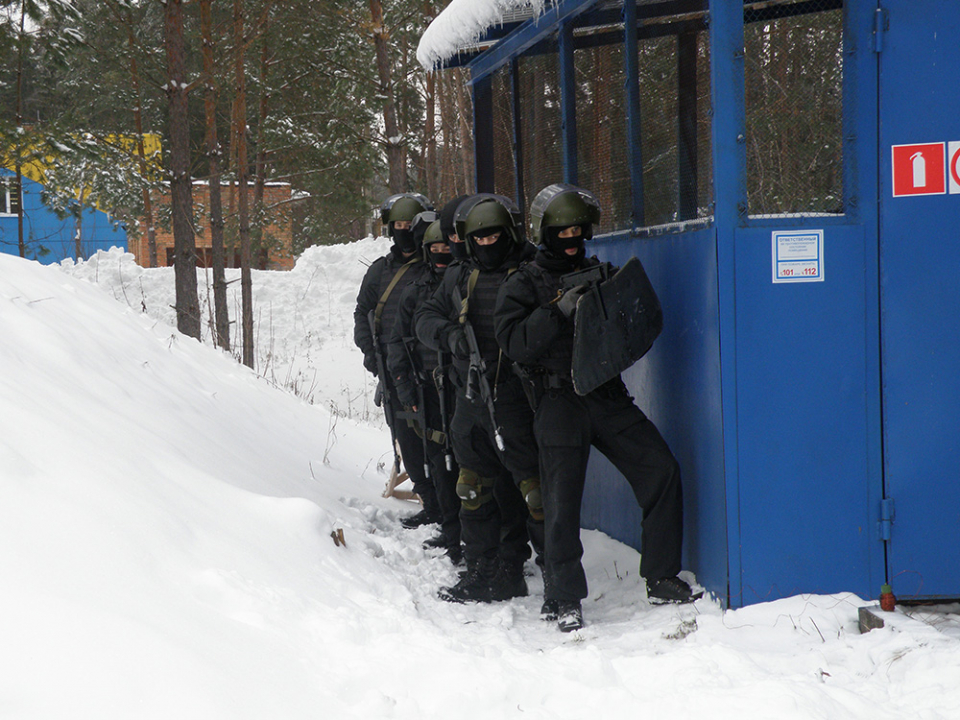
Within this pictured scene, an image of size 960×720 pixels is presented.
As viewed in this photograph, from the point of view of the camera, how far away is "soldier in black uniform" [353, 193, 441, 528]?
601 centimetres

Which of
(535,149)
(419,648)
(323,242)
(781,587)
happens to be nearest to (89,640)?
(419,648)

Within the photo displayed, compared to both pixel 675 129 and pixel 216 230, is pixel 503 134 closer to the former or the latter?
pixel 675 129

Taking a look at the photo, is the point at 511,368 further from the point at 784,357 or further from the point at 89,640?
the point at 89,640

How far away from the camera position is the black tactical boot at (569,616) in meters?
4.08

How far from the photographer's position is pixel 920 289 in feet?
12.7

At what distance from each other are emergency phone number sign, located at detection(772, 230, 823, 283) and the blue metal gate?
264 mm

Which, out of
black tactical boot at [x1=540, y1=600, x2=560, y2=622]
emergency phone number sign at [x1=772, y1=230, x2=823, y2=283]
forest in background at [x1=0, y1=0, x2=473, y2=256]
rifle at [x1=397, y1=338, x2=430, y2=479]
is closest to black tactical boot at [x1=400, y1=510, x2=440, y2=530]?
rifle at [x1=397, y1=338, x2=430, y2=479]

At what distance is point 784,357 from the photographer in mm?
3893

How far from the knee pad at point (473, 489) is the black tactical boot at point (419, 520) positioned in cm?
157

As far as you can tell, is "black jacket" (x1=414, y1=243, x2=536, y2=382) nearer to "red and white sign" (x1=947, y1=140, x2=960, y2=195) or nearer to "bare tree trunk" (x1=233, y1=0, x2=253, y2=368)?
"red and white sign" (x1=947, y1=140, x2=960, y2=195)

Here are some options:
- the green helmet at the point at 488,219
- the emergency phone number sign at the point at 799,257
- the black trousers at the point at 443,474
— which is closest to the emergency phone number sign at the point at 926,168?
the emergency phone number sign at the point at 799,257

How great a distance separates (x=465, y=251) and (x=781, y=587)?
7.76 feet

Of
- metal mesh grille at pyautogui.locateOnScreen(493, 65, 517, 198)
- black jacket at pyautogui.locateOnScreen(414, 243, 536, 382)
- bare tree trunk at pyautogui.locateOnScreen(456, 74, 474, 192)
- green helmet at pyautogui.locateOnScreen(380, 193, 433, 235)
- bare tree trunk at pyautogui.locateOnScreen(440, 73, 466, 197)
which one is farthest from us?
bare tree trunk at pyautogui.locateOnScreen(440, 73, 466, 197)

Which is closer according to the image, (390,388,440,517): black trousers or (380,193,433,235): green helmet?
(380,193,433,235): green helmet
